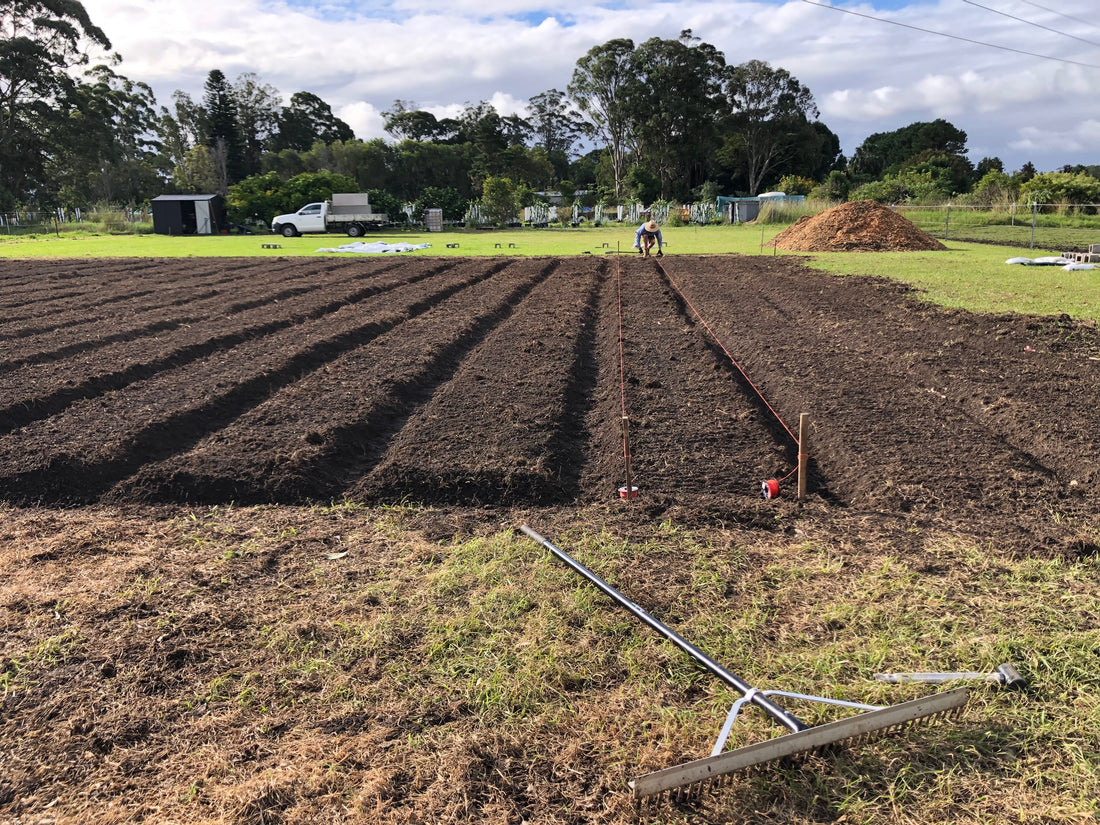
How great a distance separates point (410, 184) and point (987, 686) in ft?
218

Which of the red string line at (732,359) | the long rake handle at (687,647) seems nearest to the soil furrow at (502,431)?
the long rake handle at (687,647)

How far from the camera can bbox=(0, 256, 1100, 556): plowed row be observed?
4969 mm

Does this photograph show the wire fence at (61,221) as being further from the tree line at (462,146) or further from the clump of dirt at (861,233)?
the clump of dirt at (861,233)

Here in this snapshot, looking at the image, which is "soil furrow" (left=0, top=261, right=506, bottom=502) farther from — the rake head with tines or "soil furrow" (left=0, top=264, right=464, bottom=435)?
the rake head with tines

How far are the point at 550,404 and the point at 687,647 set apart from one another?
149 inches

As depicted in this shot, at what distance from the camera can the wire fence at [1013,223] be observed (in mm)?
26125

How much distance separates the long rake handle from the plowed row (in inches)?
39.3

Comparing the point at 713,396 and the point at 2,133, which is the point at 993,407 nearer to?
the point at 713,396

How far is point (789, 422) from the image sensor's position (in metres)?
6.35

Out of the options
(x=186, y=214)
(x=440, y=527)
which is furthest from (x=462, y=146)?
(x=440, y=527)

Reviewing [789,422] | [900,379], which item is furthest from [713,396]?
[900,379]

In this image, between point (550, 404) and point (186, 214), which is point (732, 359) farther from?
point (186, 214)

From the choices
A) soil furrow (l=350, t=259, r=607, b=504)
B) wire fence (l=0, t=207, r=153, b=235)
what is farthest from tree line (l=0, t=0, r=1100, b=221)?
soil furrow (l=350, t=259, r=607, b=504)

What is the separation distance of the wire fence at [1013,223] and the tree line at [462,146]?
8.80 m
